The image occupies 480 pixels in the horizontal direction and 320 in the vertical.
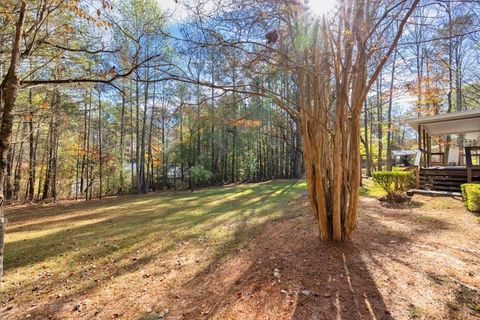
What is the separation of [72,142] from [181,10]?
13247mm

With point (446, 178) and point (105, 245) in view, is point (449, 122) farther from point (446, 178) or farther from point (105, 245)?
point (105, 245)

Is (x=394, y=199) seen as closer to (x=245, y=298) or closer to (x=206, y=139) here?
(x=245, y=298)

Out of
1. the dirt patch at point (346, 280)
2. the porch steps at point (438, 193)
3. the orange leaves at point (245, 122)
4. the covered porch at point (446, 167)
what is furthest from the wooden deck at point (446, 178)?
the orange leaves at point (245, 122)

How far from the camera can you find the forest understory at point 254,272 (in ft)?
6.13

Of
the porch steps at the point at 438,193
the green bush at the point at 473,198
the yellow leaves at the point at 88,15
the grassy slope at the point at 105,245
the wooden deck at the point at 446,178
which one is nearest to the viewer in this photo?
the yellow leaves at the point at 88,15

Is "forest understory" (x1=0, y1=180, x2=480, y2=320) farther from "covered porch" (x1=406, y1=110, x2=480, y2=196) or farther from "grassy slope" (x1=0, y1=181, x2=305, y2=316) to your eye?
"covered porch" (x1=406, y1=110, x2=480, y2=196)

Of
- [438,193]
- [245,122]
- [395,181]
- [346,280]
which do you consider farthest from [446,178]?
[346,280]

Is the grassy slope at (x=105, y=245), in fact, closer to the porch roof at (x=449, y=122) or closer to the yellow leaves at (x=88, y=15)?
the yellow leaves at (x=88, y=15)

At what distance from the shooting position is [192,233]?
422cm

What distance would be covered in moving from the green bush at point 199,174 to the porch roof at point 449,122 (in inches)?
409

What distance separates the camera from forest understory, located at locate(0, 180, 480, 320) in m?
1.87

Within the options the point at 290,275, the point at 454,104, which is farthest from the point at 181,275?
the point at 454,104

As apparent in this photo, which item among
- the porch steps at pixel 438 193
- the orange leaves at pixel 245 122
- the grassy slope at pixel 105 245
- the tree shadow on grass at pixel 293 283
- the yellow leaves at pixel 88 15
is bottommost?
the grassy slope at pixel 105 245

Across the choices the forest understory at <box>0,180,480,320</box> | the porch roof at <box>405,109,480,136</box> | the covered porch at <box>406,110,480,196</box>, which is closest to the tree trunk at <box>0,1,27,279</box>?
the forest understory at <box>0,180,480,320</box>
